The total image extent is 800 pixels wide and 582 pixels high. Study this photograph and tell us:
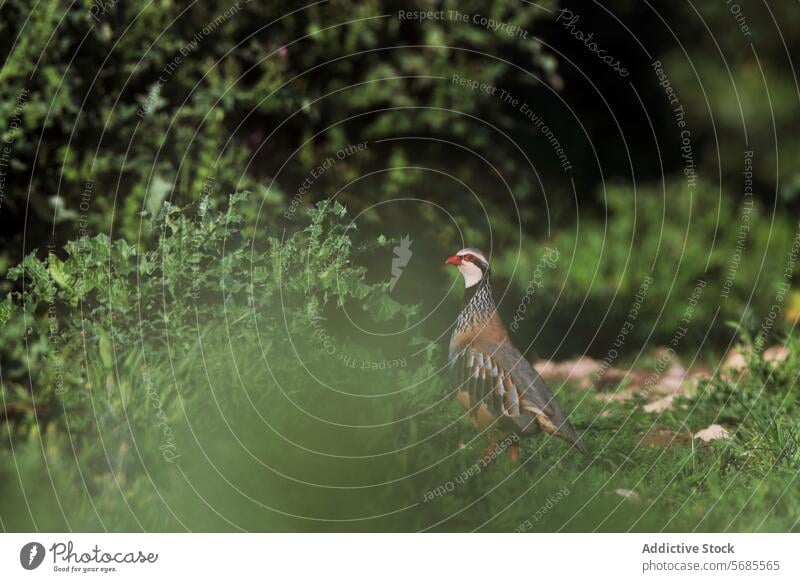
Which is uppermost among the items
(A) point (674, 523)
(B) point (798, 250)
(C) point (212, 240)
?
(C) point (212, 240)

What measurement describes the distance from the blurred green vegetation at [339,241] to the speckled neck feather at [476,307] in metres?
0.06

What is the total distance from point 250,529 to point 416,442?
714mm

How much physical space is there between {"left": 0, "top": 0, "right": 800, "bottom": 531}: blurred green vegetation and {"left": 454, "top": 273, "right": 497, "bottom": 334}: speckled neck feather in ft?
0.19

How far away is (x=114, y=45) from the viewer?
4.42 meters

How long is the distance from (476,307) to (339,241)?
0.59 metres

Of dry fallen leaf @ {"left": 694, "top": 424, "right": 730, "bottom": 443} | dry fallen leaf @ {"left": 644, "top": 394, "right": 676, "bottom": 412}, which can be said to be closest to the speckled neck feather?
dry fallen leaf @ {"left": 644, "top": 394, "right": 676, "bottom": 412}

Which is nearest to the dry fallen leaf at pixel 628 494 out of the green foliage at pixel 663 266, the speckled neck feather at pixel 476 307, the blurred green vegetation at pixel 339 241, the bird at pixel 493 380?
the blurred green vegetation at pixel 339 241

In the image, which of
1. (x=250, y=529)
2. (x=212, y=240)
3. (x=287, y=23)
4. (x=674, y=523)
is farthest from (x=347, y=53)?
(x=674, y=523)

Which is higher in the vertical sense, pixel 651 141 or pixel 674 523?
pixel 651 141

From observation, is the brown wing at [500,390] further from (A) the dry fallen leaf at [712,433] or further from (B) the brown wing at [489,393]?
(A) the dry fallen leaf at [712,433]

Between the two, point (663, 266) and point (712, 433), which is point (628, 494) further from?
point (663, 266)

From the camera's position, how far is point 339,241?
438 cm

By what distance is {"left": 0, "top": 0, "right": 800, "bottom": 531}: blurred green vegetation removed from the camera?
4289 mm

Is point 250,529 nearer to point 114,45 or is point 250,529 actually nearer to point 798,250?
point 114,45
